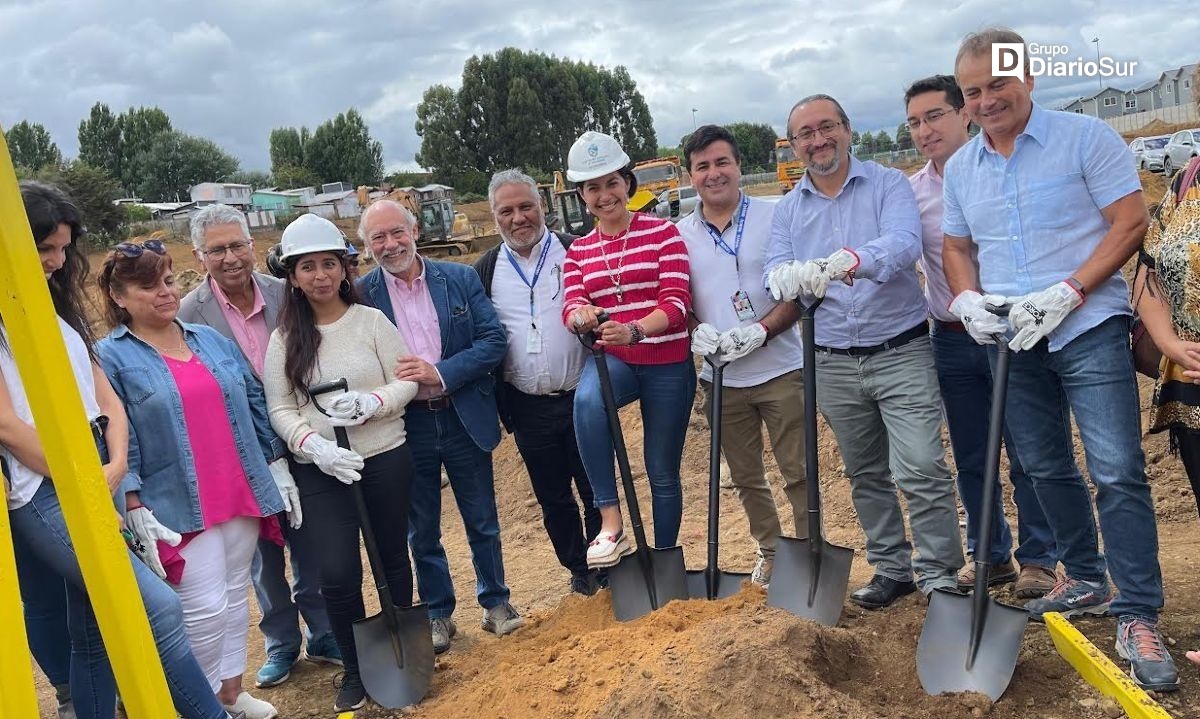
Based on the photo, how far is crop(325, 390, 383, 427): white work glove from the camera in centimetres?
387

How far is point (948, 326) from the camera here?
4.21 metres

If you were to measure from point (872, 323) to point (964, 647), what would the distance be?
53.8 inches

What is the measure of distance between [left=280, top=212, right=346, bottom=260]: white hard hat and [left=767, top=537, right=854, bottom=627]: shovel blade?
Result: 7.70 ft

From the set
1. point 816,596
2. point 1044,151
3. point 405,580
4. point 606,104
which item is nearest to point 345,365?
point 405,580

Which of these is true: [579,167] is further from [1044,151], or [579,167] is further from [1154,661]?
[1154,661]

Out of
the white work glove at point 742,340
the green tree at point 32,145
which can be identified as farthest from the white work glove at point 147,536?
the green tree at point 32,145

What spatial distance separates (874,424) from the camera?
4.18 meters

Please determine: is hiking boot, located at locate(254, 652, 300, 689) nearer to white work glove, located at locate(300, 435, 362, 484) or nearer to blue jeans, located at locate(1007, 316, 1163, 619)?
white work glove, located at locate(300, 435, 362, 484)

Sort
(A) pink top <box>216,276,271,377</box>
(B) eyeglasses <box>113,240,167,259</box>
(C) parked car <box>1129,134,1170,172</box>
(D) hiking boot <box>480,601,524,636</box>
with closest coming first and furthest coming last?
(B) eyeglasses <box>113,240,167,259</box>
(A) pink top <box>216,276,271,377</box>
(D) hiking boot <box>480,601,524,636</box>
(C) parked car <box>1129,134,1170,172</box>

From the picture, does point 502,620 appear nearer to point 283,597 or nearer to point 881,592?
point 283,597

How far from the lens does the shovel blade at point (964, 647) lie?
332cm

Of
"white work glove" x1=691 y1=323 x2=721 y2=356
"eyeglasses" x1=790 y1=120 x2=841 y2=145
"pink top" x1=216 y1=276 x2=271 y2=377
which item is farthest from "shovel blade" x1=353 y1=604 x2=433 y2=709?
"eyeglasses" x1=790 y1=120 x2=841 y2=145

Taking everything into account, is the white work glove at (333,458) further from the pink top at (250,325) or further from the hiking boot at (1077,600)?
the hiking boot at (1077,600)

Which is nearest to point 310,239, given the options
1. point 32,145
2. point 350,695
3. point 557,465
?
point 557,465
